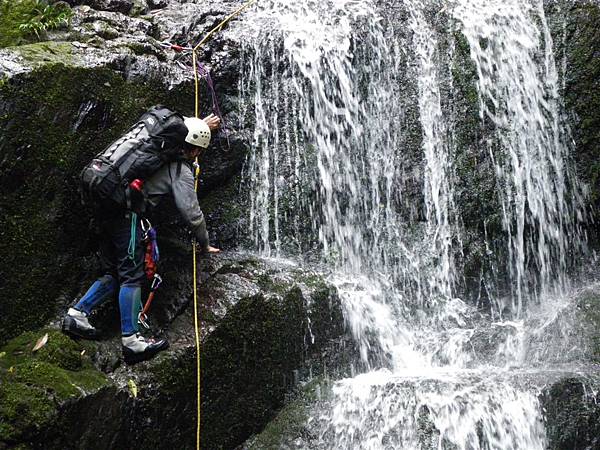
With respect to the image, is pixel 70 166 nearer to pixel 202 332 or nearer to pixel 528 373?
pixel 202 332

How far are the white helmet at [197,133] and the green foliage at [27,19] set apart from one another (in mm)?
2892

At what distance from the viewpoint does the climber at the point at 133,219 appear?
20.1ft

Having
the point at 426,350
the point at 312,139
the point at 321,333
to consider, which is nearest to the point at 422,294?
the point at 426,350

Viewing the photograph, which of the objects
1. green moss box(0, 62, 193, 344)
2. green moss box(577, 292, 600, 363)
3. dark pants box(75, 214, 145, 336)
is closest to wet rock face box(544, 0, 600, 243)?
green moss box(577, 292, 600, 363)

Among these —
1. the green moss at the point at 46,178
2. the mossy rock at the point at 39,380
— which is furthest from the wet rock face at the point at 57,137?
the mossy rock at the point at 39,380

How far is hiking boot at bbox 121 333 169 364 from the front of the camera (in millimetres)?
6207

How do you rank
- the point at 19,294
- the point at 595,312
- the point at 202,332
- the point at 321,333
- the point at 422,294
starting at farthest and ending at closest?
the point at 422,294 < the point at 595,312 < the point at 321,333 < the point at 202,332 < the point at 19,294

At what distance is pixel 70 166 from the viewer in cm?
668

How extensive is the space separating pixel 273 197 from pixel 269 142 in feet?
2.62

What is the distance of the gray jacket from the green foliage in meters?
3.13

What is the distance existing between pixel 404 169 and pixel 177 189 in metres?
4.24

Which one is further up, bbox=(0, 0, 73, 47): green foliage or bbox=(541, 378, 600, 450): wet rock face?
bbox=(0, 0, 73, 47): green foliage

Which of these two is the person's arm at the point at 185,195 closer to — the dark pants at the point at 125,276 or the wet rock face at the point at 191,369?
the dark pants at the point at 125,276

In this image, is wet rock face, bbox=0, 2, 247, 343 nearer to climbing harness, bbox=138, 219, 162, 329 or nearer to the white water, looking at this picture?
climbing harness, bbox=138, 219, 162, 329
